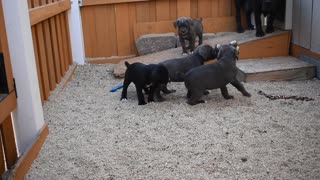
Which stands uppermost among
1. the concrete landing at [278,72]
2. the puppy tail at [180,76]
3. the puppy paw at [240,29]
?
the puppy paw at [240,29]

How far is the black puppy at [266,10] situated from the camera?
15.3 feet

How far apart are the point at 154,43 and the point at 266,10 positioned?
5.22 ft

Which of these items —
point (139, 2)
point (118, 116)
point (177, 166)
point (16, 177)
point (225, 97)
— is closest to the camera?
point (16, 177)

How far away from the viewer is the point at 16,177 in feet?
6.88

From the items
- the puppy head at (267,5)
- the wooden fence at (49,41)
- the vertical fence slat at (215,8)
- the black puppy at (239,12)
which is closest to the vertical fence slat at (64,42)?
the wooden fence at (49,41)

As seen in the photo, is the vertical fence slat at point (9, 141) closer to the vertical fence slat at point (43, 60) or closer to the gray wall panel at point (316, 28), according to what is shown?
the vertical fence slat at point (43, 60)

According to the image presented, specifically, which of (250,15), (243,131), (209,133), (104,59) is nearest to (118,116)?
(209,133)

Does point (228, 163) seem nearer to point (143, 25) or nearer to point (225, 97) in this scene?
point (225, 97)

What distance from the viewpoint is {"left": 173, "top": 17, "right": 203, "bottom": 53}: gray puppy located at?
4.55m

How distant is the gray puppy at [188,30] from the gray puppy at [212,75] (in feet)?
3.86

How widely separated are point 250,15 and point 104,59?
2247 mm

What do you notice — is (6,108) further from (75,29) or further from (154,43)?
(154,43)

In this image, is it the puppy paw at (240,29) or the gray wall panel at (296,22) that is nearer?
the gray wall panel at (296,22)

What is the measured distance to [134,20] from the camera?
5.46 meters
